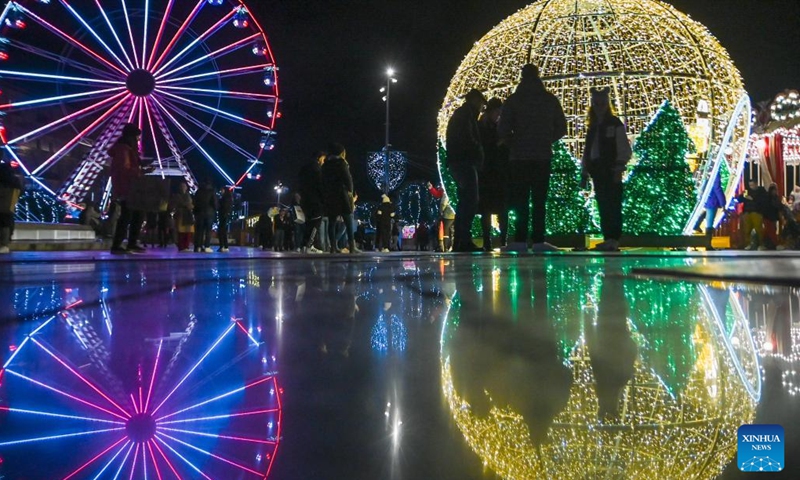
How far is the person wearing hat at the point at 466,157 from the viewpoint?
6875mm

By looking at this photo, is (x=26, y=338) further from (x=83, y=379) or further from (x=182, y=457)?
(x=182, y=457)

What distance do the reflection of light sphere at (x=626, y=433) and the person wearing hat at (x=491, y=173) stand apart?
6621 mm

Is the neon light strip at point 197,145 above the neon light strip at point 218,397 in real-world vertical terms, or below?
above

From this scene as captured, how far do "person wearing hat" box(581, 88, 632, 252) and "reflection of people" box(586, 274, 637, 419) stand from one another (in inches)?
213

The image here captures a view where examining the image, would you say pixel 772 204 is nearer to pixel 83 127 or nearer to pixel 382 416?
pixel 382 416

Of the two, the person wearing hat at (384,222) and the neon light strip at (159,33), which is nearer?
the person wearing hat at (384,222)

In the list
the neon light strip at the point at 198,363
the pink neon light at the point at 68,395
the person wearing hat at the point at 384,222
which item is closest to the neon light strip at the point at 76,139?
the person wearing hat at the point at 384,222

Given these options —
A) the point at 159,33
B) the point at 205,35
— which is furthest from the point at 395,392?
the point at 159,33

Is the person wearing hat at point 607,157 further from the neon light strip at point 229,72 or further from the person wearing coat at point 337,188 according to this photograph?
the neon light strip at point 229,72

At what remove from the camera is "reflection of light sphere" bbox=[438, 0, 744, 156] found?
12.1 metres

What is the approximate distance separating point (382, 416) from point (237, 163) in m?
18.3

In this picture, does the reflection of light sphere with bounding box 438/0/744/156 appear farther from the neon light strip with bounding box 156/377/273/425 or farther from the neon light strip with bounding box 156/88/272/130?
the neon light strip with bounding box 156/377/273/425

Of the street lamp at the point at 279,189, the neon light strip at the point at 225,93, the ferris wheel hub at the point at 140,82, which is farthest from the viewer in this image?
the street lamp at the point at 279,189

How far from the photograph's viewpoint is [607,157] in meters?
7.11
